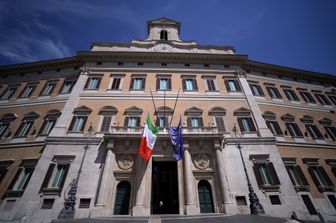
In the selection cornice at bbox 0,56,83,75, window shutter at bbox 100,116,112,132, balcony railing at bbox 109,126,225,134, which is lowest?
balcony railing at bbox 109,126,225,134

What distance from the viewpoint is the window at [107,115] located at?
581 inches

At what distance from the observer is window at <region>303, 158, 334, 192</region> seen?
13075 millimetres

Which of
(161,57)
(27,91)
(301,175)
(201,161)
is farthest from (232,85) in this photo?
(27,91)

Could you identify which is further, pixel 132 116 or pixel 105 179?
pixel 132 116

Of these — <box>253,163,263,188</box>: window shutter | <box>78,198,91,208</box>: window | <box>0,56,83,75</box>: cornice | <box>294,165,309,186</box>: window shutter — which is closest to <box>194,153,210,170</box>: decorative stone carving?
<box>253,163,263,188</box>: window shutter

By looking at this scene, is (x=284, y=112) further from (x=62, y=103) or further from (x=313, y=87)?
(x=62, y=103)

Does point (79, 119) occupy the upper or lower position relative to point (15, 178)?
upper

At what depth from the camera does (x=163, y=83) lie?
60.5 ft

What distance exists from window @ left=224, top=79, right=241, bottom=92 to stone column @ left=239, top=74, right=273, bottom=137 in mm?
501

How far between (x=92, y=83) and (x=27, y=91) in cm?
720

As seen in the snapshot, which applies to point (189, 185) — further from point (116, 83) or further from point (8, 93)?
point (8, 93)

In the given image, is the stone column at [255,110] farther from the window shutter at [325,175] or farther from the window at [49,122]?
the window at [49,122]

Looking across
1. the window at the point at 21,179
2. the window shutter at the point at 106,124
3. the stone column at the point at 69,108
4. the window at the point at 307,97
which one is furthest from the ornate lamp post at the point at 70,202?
the window at the point at 307,97

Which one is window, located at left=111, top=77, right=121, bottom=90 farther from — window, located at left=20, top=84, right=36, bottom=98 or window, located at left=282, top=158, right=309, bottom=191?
window, located at left=282, top=158, right=309, bottom=191
